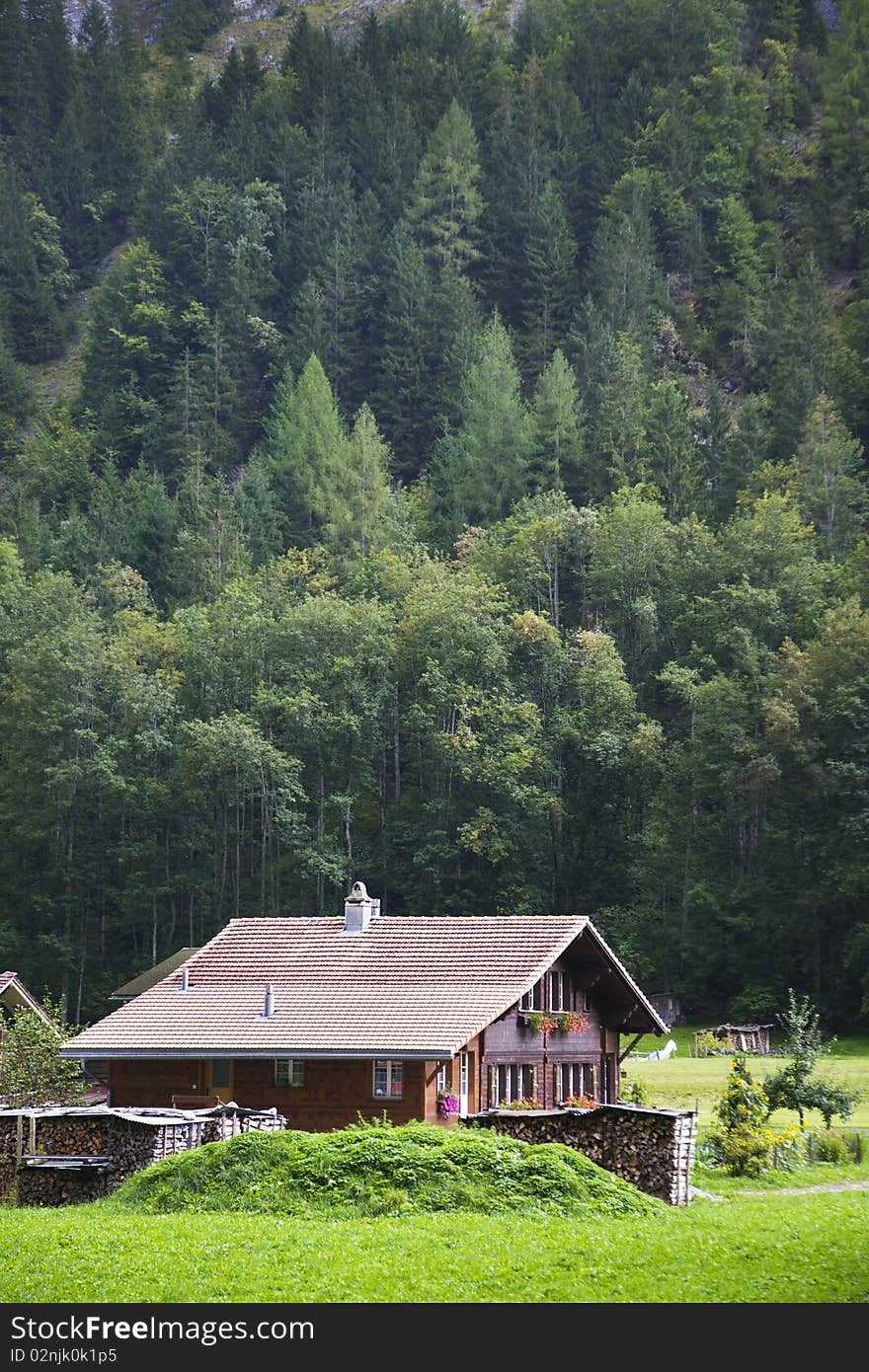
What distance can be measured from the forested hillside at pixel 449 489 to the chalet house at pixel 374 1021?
33.6 meters

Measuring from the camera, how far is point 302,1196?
93.0 ft

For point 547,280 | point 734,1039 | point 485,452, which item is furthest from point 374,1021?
point 547,280

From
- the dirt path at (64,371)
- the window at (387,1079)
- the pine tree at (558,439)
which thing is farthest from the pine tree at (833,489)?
the window at (387,1079)

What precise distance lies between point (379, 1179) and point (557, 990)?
16.2 meters

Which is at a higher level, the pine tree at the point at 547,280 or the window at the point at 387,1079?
the pine tree at the point at 547,280

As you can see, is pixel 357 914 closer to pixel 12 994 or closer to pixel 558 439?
pixel 12 994

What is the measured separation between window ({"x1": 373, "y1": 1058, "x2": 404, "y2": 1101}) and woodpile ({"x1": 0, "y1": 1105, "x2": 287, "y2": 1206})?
628cm

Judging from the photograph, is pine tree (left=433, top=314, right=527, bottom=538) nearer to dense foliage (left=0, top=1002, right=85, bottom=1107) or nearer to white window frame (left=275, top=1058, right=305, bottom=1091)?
dense foliage (left=0, top=1002, right=85, bottom=1107)

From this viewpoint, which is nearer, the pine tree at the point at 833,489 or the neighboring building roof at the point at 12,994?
the neighboring building roof at the point at 12,994

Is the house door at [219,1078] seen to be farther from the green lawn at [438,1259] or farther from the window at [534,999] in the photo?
the green lawn at [438,1259]

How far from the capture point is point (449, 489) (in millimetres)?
127000

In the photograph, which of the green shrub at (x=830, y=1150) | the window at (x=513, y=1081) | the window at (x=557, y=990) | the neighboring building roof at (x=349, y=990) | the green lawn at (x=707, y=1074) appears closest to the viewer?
the green shrub at (x=830, y=1150)

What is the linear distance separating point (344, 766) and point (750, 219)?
75.6 metres

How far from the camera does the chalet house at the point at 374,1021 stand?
39.5m
